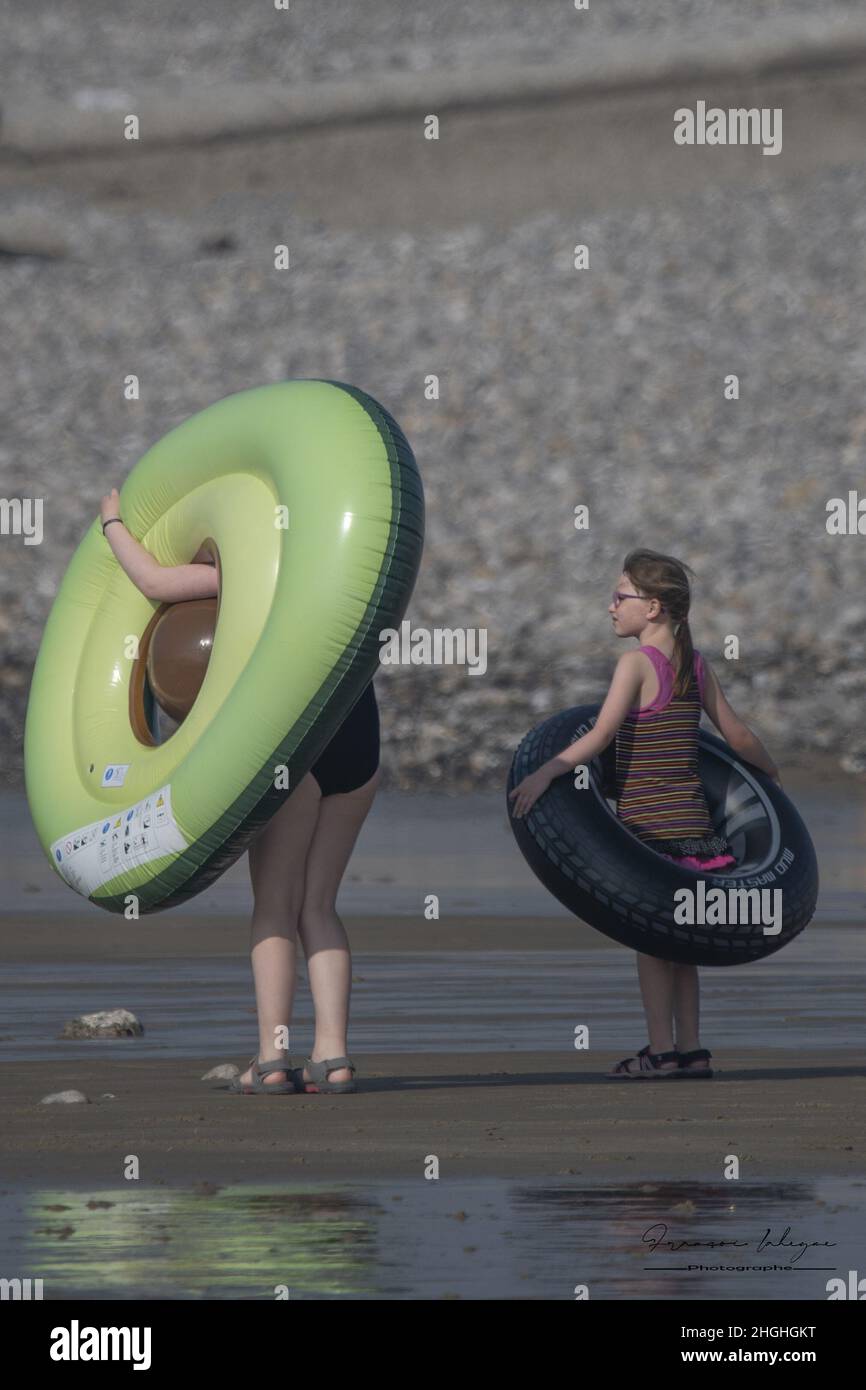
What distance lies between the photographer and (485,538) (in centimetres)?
2800

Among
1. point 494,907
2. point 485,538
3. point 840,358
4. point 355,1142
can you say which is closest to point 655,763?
point 355,1142

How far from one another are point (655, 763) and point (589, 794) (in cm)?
25

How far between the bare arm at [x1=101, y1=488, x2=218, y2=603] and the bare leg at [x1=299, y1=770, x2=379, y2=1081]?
3.37 feet

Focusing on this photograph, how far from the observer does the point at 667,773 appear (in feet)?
34.9

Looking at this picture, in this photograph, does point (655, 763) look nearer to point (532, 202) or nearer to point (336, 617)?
point (336, 617)

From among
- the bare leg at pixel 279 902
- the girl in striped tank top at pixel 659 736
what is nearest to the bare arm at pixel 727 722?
the girl in striped tank top at pixel 659 736

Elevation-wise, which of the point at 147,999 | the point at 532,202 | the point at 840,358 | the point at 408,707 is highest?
the point at 532,202

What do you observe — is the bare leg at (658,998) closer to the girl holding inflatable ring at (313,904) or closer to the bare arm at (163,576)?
the girl holding inflatable ring at (313,904)

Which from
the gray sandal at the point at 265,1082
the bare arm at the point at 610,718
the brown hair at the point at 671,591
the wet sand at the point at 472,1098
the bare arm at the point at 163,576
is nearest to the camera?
the wet sand at the point at 472,1098

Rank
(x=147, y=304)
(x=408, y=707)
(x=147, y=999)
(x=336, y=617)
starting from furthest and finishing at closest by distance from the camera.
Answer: (x=147, y=304), (x=408, y=707), (x=147, y=999), (x=336, y=617)

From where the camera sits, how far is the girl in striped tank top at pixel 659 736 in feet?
34.3

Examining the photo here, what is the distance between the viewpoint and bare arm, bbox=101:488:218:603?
35.1ft

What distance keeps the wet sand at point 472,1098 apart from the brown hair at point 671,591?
1316 mm

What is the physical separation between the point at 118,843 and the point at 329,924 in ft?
3.16
